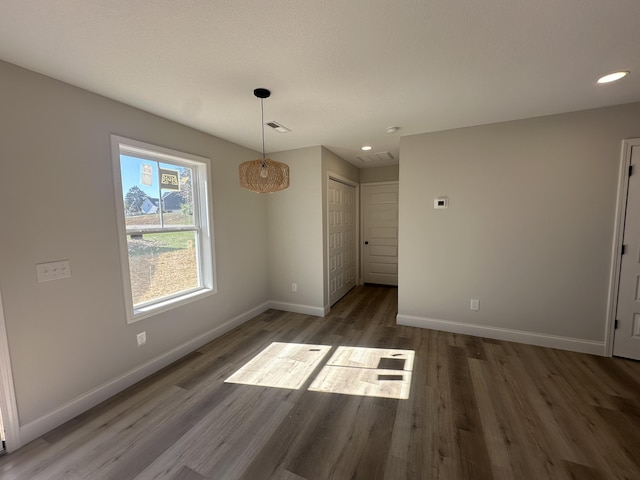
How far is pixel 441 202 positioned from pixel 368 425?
99.8 inches

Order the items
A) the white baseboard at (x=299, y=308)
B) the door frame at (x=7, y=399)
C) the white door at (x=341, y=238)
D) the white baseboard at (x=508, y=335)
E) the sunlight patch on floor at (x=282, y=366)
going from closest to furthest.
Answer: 1. the door frame at (x=7, y=399)
2. the sunlight patch on floor at (x=282, y=366)
3. the white baseboard at (x=508, y=335)
4. the white baseboard at (x=299, y=308)
5. the white door at (x=341, y=238)

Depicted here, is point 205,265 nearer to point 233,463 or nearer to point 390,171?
point 233,463

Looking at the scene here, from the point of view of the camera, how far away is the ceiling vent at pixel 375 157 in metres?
4.29

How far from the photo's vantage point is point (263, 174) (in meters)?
2.13

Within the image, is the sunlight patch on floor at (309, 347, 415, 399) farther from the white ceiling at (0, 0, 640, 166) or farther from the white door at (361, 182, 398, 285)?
the white door at (361, 182, 398, 285)

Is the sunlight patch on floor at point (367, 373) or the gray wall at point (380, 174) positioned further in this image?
the gray wall at point (380, 174)

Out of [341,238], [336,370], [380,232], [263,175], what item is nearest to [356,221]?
[380,232]

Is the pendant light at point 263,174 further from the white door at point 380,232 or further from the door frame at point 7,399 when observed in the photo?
the white door at point 380,232

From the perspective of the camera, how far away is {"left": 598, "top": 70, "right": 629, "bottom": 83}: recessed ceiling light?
190cm

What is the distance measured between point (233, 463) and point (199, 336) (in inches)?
66.3

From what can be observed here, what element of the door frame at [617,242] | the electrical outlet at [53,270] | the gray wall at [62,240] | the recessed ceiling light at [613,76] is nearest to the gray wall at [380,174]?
the door frame at [617,242]

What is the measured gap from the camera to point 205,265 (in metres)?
3.16

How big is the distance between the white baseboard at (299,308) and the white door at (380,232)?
1.99m

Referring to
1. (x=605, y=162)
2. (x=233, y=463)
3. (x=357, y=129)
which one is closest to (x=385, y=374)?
(x=233, y=463)
